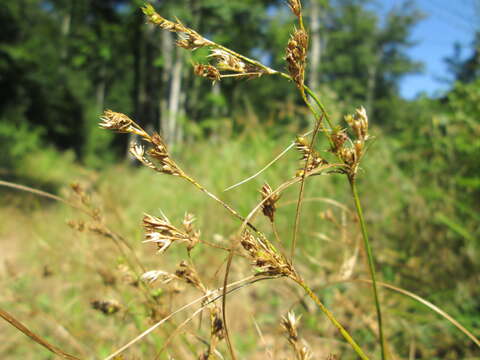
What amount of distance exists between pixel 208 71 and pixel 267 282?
182 centimetres

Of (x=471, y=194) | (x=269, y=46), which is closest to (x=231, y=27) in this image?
(x=269, y=46)

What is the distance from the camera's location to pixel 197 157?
4.45 meters

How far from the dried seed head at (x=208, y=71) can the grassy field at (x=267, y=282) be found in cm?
18

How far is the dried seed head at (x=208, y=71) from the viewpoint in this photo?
42cm

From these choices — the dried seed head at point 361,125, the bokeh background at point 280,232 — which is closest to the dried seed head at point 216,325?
the bokeh background at point 280,232

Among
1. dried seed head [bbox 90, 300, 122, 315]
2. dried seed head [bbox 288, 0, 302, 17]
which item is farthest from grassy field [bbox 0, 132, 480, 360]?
dried seed head [bbox 288, 0, 302, 17]

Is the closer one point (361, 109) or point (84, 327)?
point (361, 109)

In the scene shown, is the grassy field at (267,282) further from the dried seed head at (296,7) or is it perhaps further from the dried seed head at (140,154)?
the dried seed head at (296,7)

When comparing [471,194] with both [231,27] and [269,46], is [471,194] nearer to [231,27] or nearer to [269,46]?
[231,27]

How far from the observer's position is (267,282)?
207 cm

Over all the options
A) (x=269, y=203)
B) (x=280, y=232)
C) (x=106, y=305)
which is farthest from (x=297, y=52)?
(x=280, y=232)

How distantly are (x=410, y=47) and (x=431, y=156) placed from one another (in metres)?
36.9

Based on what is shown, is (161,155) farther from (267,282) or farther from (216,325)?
(267,282)

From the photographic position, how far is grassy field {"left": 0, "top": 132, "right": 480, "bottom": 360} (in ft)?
2.96
